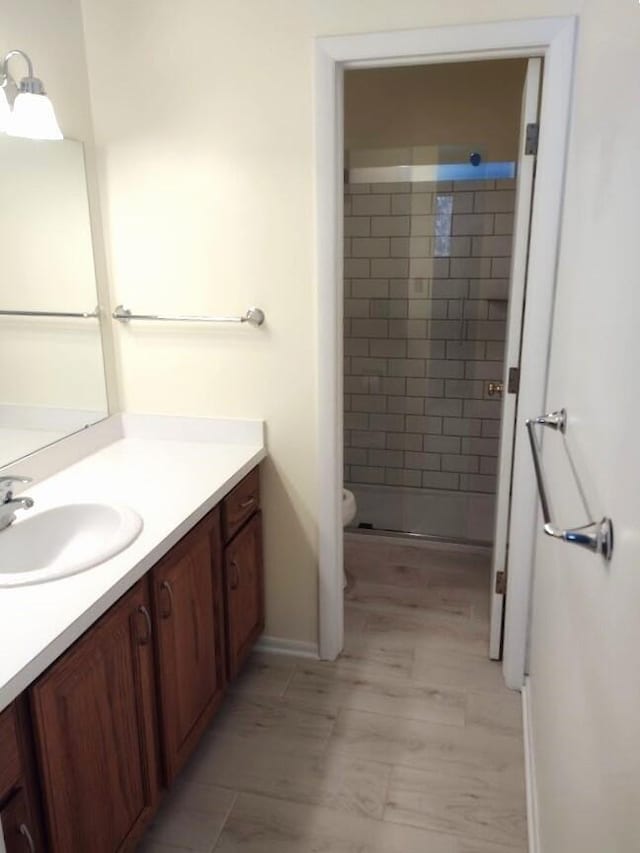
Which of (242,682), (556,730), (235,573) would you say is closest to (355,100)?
(235,573)

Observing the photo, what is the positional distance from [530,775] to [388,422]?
85.8 inches

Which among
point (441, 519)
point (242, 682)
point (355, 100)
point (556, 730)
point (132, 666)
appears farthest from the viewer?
point (441, 519)

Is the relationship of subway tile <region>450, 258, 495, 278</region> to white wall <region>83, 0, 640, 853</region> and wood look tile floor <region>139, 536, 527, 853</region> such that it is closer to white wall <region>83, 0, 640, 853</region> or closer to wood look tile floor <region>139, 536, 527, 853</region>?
white wall <region>83, 0, 640, 853</region>

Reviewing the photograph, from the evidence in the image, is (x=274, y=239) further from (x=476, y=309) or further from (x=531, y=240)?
(x=476, y=309)

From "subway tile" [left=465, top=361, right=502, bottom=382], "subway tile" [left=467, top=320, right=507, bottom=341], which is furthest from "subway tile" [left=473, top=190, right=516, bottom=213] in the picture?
"subway tile" [left=465, top=361, right=502, bottom=382]

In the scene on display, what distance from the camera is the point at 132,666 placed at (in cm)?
152

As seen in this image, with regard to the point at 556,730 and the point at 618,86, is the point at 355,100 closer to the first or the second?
the point at 618,86

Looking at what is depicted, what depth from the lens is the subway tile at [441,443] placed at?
3721mm

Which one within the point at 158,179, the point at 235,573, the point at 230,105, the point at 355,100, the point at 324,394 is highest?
the point at 355,100

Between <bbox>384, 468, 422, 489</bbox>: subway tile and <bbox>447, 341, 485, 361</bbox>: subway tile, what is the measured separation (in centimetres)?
71

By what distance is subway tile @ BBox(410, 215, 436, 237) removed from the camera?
137 inches

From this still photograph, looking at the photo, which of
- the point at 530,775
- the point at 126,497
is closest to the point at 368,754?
the point at 530,775

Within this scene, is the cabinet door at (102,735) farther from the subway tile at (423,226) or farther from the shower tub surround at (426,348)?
the subway tile at (423,226)

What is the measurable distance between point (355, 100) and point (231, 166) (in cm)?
157
